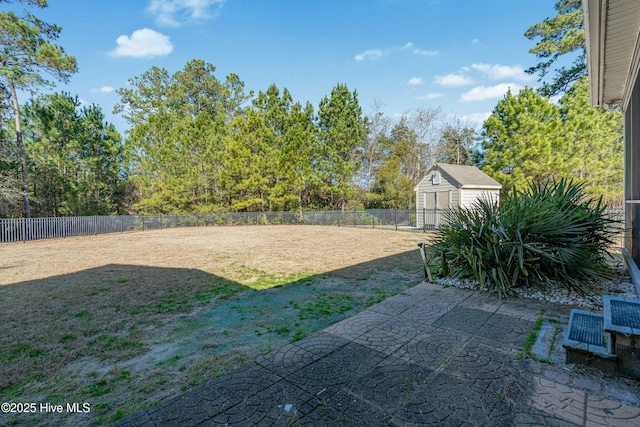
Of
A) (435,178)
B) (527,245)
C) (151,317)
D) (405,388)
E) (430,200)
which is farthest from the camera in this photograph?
(430,200)

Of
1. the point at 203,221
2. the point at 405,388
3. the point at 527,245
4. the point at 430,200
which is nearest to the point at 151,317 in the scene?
the point at 405,388

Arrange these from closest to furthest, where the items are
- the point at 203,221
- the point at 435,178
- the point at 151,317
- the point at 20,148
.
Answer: the point at 151,317 < the point at 20,148 < the point at 435,178 < the point at 203,221

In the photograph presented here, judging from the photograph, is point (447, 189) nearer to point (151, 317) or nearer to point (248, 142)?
point (248, 142)

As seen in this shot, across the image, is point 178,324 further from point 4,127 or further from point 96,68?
point 4,127

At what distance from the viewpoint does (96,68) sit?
15.4m

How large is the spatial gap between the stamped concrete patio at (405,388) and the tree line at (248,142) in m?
12.4

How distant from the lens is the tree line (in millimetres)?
14242

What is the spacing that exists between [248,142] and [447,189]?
12909 millimetres

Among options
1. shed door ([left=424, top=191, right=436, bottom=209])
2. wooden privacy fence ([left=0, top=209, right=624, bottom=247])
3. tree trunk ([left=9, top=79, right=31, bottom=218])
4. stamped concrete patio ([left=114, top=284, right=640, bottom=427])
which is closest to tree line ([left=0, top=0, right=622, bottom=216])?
tree trunk ([left=9, top=79, right=31, bottom=218])

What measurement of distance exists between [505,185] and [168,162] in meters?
21.1

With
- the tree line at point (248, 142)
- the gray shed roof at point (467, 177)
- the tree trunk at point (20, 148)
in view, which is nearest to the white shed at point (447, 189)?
the gray shed roof at point (467, 177)

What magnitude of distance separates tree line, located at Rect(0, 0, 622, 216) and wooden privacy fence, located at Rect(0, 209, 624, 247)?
1.24 m

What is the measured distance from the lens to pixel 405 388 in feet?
6.39

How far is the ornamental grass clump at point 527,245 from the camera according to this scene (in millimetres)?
4090
